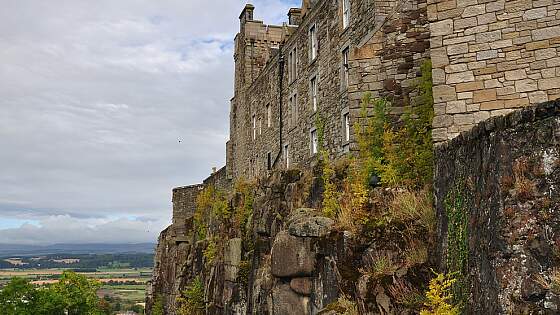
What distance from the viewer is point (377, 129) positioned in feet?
43.6

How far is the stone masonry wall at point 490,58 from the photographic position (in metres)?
9.66

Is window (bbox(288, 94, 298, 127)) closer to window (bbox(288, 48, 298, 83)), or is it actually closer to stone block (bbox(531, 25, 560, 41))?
window (bbox(288, 48, 298, 83))

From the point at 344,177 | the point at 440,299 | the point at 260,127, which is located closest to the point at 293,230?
the point at 344,177

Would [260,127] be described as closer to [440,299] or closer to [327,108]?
[327,108]

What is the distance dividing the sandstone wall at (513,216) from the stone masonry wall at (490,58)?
2.01 m

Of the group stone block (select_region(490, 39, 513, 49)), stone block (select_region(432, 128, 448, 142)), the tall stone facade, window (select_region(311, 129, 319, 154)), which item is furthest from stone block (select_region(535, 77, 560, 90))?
window (select_region(311, 129, 319, 154))

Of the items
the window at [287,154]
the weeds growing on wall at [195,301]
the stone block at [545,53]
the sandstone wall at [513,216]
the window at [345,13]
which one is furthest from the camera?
the window at [287,154]

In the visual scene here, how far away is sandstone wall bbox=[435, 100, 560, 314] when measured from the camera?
6.36 meters

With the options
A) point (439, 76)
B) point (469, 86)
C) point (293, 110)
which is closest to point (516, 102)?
point (469, 86)

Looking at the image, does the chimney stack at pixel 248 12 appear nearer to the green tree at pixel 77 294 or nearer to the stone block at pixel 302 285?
the green tree at pixel 77 294

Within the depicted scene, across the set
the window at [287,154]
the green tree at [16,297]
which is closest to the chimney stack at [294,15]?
the window at [287,154]

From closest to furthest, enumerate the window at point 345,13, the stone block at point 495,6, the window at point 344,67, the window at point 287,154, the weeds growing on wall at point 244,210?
the stone block at point 495,6, the window at point 345,13, the window at point 344,67, the weeds growing on wall at point 244,210, the window at point 287,154

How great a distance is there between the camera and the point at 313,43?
24922 mm

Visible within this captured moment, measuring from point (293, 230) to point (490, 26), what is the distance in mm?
5488
